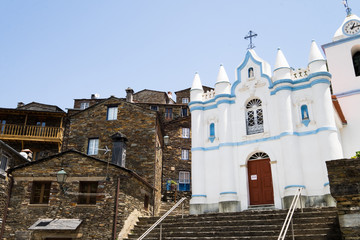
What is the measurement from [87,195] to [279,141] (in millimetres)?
9148

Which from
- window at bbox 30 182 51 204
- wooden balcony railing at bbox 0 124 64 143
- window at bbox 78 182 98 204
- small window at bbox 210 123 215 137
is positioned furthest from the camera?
wooden balcony railing at bbox 0 124 64 143

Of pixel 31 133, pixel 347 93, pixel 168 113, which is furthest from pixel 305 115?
pixel 168 113

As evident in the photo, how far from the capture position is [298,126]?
1620 cm

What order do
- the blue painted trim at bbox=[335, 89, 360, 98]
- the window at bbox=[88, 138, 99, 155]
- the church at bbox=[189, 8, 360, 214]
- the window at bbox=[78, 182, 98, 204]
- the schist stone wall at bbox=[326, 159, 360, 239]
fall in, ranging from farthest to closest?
the window at bbox=[88, 138, 99, 155], the blue painted trim at bbox=[335, 89, 360, 98], the window at bbox=[78, 182, 98, 204], the church at bbox=[189, 8, 360, 214], the schist stone wall at bbox=[326, 159, 360, 239]

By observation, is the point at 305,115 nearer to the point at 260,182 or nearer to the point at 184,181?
→ the point at 260,182

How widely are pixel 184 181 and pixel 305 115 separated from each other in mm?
13994

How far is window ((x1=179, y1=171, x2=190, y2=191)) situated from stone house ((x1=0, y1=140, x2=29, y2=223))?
11.7m

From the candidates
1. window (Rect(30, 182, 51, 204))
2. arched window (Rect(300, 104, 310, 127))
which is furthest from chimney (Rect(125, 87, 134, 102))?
arched window (Rect(300, 104, 310, 127))

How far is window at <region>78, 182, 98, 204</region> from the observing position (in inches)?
646

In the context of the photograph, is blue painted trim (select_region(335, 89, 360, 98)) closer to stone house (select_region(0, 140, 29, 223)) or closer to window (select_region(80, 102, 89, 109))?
stone house (select_region(0, 140, 29, 223))

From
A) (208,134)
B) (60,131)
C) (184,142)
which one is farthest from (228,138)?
(60,131)

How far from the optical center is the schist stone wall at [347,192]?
9.18 metres

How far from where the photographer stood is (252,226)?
40.9 feet

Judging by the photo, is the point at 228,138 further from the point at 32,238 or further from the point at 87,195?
the point at 32,238
